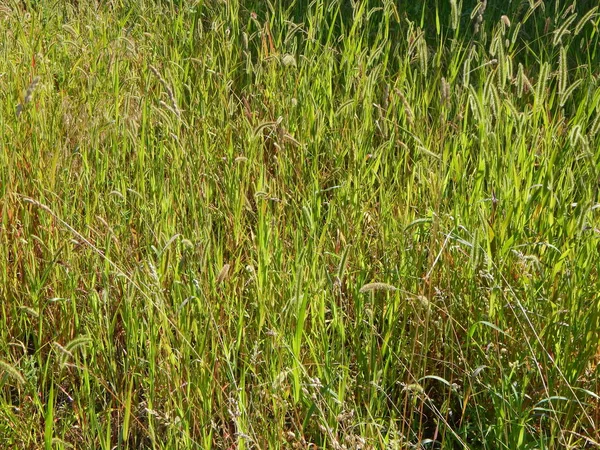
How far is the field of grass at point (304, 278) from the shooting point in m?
1.71

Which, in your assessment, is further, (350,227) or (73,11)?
(73,11)

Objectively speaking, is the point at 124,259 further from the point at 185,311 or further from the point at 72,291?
the point at 185,311

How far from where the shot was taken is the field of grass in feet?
5.61

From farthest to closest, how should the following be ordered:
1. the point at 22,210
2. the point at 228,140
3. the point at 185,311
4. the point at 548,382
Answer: the point at 228,140 → the point at 22,210 → the point at 185,311 → the point at 548,382

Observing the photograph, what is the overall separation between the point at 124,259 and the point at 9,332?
0.33 meters

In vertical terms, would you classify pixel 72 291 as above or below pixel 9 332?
above

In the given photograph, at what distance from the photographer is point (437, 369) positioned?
196 centimetres

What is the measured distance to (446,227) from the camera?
2.11 metres

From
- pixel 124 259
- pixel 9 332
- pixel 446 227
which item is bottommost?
pixel 9 332

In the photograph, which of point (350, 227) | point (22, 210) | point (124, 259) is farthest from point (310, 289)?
point (22, 210)

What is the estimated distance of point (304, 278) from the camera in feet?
6.54

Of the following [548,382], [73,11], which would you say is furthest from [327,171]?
[73,11]

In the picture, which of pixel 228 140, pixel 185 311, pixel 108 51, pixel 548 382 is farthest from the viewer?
pixel 108 51

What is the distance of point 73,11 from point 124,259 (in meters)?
2.13
